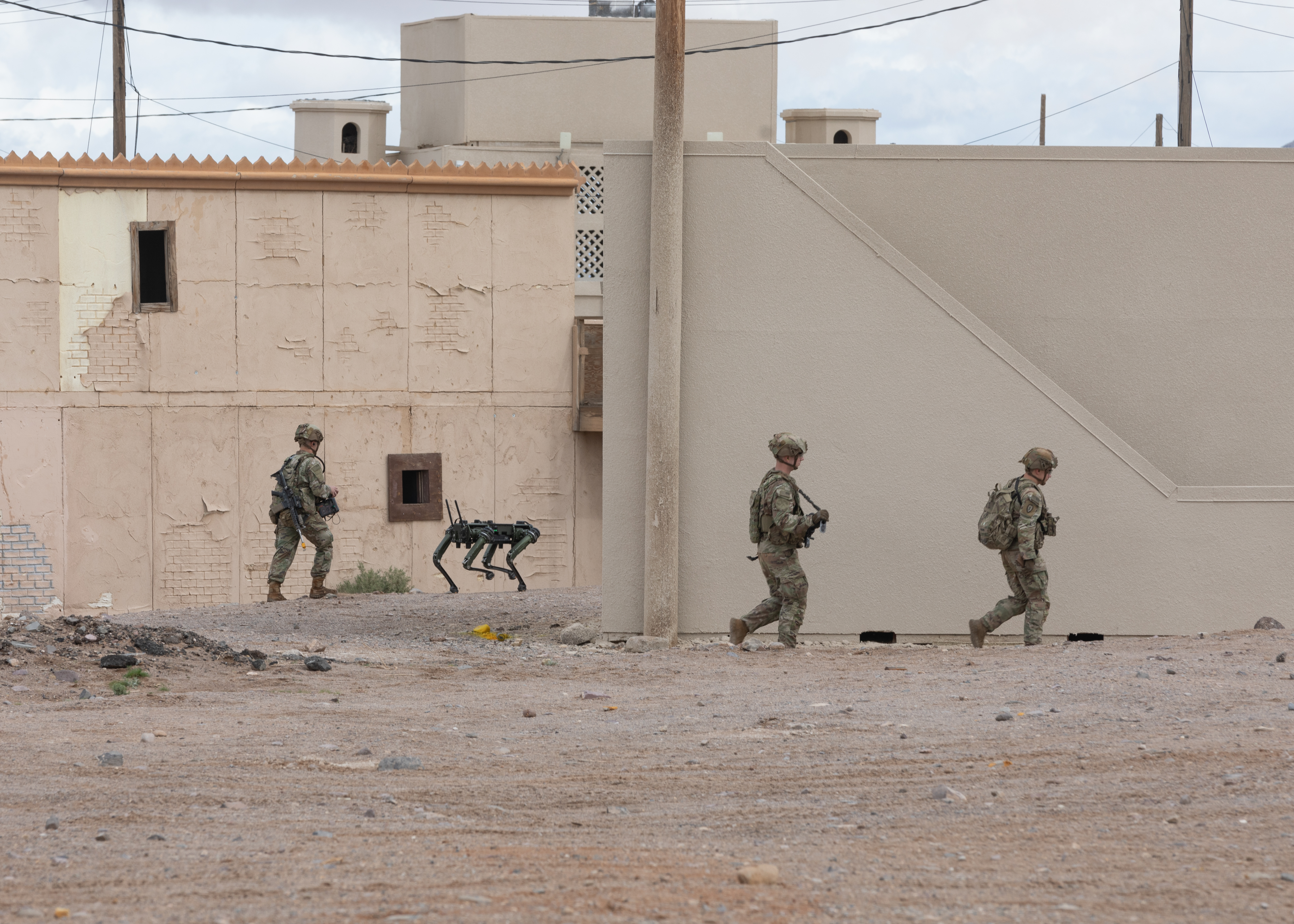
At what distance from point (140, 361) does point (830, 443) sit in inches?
355

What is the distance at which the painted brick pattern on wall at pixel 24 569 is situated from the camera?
1567cm

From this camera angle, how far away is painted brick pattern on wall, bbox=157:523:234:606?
16.0 meters

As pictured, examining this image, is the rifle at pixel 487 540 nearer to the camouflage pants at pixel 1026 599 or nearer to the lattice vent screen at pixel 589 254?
the camouflage pants at pixel 1026 599

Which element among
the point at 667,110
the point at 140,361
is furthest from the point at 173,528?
the point at 667,110

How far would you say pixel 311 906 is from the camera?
415cm

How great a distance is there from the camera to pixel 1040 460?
977cm

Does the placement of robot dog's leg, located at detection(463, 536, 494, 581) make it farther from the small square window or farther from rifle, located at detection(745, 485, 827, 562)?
rifle, located at detection(745, 485, 827, 562)

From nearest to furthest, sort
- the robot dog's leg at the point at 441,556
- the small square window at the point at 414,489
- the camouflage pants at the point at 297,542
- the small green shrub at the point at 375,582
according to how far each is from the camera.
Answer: the camouflage pants at the point at 297,542 → the robot dog's leg at the point at 441,556 → the small green shrub at the point at 375,582 → the small square window at the point at 414,489

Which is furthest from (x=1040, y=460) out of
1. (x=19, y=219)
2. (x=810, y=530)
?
(x=19, y=219)

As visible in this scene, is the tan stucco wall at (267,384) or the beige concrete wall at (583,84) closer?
the tan stucco wall at (267,384)

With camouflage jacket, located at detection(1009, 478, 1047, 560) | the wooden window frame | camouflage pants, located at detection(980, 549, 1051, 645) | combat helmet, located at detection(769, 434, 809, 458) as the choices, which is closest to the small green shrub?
the wooden window frame

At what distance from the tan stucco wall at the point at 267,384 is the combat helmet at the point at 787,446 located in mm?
7041

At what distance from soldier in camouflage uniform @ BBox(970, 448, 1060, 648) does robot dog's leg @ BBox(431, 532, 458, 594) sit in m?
6.05

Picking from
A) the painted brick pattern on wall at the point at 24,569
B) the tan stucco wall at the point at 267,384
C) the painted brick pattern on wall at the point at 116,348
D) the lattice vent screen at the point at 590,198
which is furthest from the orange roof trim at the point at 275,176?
the lattice vent screen at the point at 590,198
